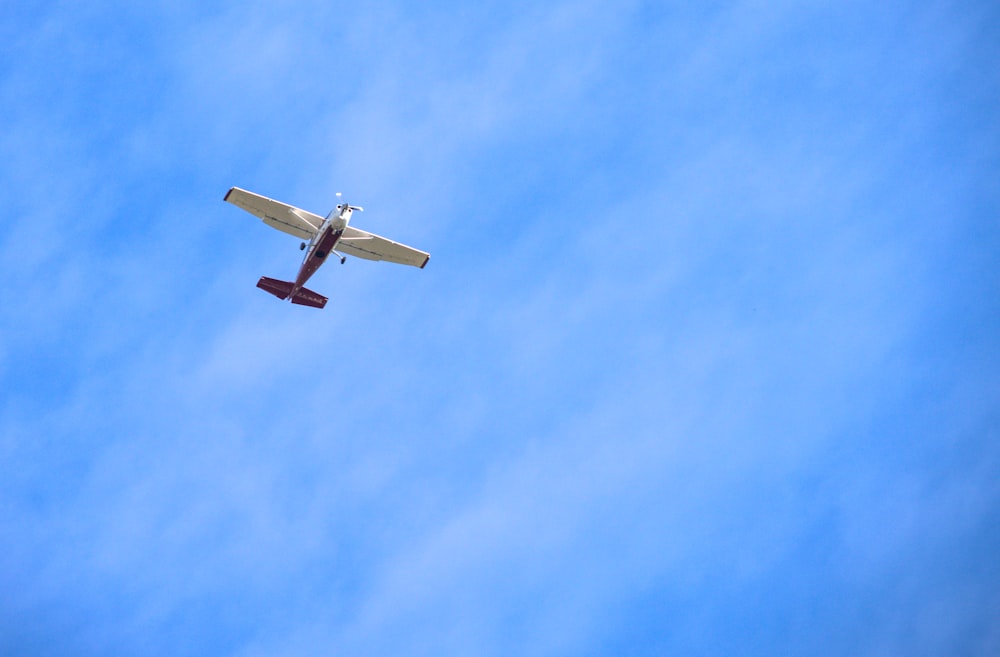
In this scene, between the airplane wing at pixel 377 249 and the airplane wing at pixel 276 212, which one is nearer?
the airplane wing at pixel 276 212

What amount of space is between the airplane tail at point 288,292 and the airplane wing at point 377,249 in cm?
410

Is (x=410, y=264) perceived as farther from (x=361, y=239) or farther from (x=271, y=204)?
(x=271, y=204)

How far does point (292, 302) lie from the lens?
80.8 m

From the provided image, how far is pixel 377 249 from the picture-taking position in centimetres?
7906

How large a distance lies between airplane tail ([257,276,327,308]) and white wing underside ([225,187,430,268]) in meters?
4.10

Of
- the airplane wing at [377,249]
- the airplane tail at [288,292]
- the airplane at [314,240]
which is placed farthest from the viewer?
the airplane tail at [288,292]

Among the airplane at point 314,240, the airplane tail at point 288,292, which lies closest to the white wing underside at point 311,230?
the airplane at point 314,240

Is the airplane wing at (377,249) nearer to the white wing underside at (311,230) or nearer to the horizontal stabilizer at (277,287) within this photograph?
A: the white wing underside at (311,230)

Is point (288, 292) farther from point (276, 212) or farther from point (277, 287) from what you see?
point (276, 212)

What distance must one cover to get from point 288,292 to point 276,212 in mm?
6586

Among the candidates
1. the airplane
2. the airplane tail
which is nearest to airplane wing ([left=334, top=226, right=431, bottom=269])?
the airplane

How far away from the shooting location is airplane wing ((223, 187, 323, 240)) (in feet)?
245

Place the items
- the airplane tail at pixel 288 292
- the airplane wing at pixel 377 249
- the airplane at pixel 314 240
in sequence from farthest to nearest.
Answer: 1. the airplane tail at pixel 288 292
2. the airplane wing at pixel 377 249
3. the airplane at pixel 314 240

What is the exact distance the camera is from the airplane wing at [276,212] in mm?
74750
